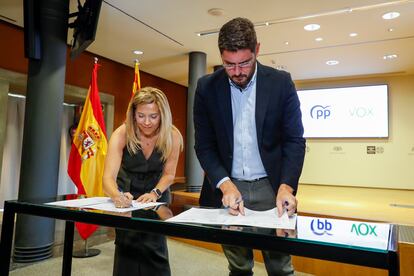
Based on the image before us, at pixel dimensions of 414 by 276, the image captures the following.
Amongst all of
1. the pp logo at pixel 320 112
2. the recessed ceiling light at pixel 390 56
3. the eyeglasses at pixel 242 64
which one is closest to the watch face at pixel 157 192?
the eyeglasses at pixel 242 64

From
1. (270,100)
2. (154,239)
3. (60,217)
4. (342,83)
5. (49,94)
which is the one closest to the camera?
(60,217)

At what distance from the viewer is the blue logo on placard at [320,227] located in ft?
2.45

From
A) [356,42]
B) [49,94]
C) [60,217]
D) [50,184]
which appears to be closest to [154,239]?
[60,217]

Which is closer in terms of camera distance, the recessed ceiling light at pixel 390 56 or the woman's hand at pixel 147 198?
the woman's hand at pixel 147 198

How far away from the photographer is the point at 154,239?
1.51m

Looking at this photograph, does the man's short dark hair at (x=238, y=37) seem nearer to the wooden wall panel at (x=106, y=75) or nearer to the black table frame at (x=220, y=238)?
the black table frame at (x=220, y=238)

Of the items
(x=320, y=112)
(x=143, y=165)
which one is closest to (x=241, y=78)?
(x=143, y=165)

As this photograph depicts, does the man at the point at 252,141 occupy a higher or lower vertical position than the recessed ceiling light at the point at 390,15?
lower

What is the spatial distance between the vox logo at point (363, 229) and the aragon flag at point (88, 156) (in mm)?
2682

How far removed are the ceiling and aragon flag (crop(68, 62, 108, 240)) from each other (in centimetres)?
125

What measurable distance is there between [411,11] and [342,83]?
3.20 meters

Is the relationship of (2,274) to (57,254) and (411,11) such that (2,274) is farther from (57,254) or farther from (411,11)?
(411,11)

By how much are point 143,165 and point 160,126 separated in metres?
0.21

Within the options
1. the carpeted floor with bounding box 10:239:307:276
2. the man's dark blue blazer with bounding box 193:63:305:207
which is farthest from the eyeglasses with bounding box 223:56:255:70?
the carpeted floor with bounding box 10:239:307:276
